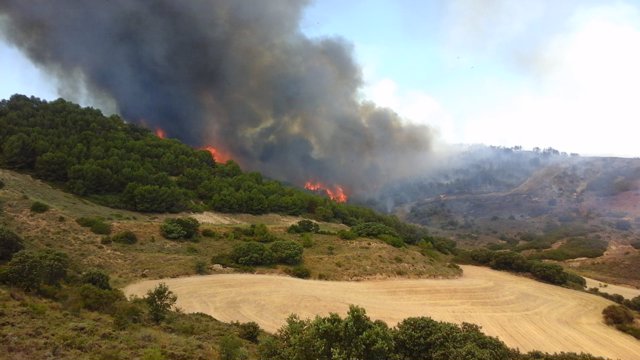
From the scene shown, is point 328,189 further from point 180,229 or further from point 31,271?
point 31,271

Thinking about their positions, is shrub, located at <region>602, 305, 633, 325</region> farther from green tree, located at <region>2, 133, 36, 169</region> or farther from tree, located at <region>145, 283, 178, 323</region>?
green tree, located at <region>2, 133, 36, 169</region>

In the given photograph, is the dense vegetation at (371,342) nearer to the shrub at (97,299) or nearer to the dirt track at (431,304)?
the shrub at (97,299)

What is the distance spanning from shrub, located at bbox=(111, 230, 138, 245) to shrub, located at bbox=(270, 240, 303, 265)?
575 inches

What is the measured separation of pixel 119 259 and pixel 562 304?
42618 millimetres

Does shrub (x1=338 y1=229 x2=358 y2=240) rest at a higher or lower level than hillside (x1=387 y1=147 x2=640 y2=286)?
lower

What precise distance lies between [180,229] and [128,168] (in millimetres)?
26174

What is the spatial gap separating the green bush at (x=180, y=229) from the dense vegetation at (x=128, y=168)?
14.1 meters

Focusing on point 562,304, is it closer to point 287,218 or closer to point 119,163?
point 287,218

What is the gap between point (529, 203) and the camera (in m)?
160

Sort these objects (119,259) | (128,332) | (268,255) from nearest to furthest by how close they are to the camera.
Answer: (128,332) → (119,259) → (268,255)

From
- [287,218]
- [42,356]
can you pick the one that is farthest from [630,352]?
[287,218]

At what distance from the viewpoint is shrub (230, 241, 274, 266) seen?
4434 cm

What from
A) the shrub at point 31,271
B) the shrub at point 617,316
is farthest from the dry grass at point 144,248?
the shrub at point 617,316

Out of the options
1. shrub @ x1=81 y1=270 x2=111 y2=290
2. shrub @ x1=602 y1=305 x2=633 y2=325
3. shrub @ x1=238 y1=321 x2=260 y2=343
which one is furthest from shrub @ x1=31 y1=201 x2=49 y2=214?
shrub @ x1=602 y1=305 x2=633 y2=325
